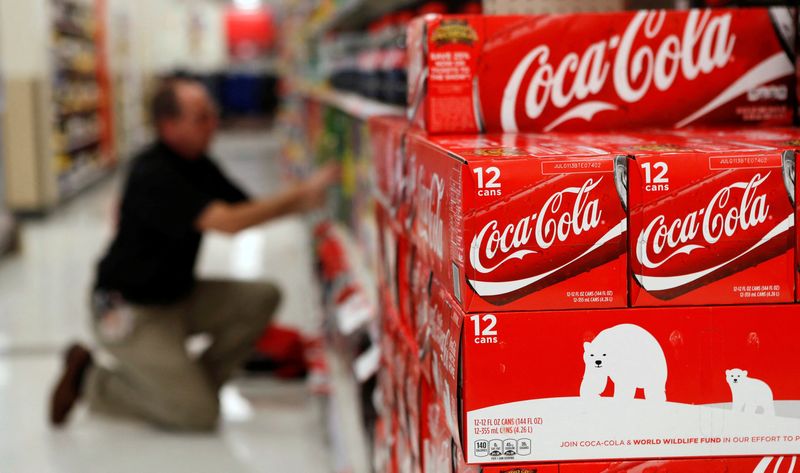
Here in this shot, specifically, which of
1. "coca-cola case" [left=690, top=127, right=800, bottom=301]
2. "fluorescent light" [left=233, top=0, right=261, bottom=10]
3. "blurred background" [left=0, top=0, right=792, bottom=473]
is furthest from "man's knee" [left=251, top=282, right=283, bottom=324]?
"fluorescent light" [left=233, top=0, right=261, bottom=10]

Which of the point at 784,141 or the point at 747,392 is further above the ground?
the point at 784,141

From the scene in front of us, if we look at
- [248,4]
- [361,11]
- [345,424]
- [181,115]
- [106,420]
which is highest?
[248,4]

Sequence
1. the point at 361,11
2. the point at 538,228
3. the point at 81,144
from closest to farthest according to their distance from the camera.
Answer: the point at 538,228
the point at 361,11
the point at 81,144

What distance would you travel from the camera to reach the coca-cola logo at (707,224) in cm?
112

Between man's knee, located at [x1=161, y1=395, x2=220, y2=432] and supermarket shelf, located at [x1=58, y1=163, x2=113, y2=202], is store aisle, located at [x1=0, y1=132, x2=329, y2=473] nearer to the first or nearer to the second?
man's knee, located at [x1=161, y1=395, x2=220, y2=432]

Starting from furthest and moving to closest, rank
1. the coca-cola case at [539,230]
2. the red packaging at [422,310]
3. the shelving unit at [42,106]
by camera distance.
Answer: the shelving unit at [42,106], the red packaging at [422,310], the coca-cola case at [539,230]

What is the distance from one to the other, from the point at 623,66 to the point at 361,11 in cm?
257

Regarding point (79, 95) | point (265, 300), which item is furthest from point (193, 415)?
point (79, 95)

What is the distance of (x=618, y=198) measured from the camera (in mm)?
1109

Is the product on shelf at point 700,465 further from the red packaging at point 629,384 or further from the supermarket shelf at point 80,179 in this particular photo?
the supermarket shelf at point 80,179

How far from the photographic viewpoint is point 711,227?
44.2 inches

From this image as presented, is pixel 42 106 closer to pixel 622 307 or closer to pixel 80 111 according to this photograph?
pixel 80 111

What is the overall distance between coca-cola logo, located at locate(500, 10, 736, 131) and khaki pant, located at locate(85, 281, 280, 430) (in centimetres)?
246

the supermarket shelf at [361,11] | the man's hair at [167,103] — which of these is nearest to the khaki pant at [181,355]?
the man's hair at [167,103]
